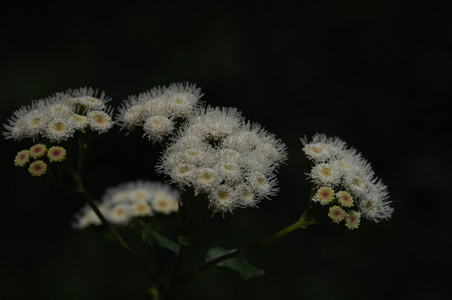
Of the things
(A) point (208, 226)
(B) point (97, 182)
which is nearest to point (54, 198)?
(B) point (97, 182)

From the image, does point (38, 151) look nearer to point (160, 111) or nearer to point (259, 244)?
point (160, 111)

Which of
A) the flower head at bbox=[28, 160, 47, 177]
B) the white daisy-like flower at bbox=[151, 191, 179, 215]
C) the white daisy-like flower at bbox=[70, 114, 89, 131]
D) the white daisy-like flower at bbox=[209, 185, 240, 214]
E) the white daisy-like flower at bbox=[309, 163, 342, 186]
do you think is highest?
the white daisy-like flower at bbox=[151, 191, 179, 215]

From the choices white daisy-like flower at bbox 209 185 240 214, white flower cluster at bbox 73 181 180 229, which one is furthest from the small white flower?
white daisy-like flower at bbox 209 185 240 214

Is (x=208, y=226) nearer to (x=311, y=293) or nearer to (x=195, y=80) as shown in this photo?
(x=311, y=293)

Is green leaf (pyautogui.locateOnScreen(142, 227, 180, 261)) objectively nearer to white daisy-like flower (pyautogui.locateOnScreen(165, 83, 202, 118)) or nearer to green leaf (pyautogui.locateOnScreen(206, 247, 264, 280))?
green leaf (pyautogui.locateOnScreen(206, 247, 264, 280))

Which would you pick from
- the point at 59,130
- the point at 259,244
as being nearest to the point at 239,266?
the point at 259,244

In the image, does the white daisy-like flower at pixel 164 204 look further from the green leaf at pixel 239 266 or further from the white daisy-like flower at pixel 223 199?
the white daisy-like flower at pixel 223 199
